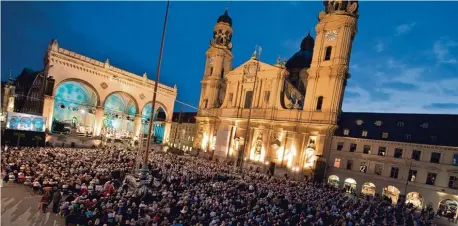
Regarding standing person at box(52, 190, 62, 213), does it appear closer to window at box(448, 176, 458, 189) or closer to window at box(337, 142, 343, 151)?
window at box(337, 142, 343, 151)

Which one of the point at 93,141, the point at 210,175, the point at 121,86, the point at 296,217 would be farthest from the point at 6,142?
the point at 296,217

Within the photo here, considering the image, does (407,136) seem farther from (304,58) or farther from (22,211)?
(22,211)

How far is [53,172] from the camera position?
1975 cm

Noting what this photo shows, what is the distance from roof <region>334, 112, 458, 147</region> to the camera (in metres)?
31.2

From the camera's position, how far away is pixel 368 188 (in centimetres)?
3419

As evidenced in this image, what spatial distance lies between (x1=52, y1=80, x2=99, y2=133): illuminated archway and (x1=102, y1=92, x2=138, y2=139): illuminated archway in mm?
3668

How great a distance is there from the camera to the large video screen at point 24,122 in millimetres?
31938

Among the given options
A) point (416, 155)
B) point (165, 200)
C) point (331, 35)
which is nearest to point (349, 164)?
point (416, 155)

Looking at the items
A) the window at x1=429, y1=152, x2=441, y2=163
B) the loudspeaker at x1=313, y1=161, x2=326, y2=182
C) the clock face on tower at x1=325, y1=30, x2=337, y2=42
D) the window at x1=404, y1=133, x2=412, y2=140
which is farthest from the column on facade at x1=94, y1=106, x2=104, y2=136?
the window at x1=429, y1=152, x2=441, y2=163

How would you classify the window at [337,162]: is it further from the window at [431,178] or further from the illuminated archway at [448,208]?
the illuminated archway at [448,208]

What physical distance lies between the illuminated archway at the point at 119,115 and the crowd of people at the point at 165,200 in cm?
2772

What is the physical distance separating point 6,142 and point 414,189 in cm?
4770

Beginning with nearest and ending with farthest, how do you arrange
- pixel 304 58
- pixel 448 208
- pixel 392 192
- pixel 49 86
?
pixel 448 208 → pixel 392 192 → pixel 49 86 → pixel 304 58

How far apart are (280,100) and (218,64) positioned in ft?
57.4
